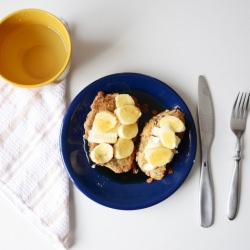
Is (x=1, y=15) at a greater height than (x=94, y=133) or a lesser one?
greater

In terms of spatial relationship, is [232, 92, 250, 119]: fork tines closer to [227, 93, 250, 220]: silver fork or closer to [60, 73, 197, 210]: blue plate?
[227, 93, 250, 220]: silver fork

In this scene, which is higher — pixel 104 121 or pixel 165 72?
pixel 165 72

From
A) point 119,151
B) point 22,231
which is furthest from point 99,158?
point 22,231

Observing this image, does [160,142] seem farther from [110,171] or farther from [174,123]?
[110,171]

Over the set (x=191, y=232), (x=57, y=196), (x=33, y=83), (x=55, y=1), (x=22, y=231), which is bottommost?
(x=22, y=231)

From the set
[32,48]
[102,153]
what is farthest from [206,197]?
[32,48]

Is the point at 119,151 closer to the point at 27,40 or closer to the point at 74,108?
the point at 74,108
